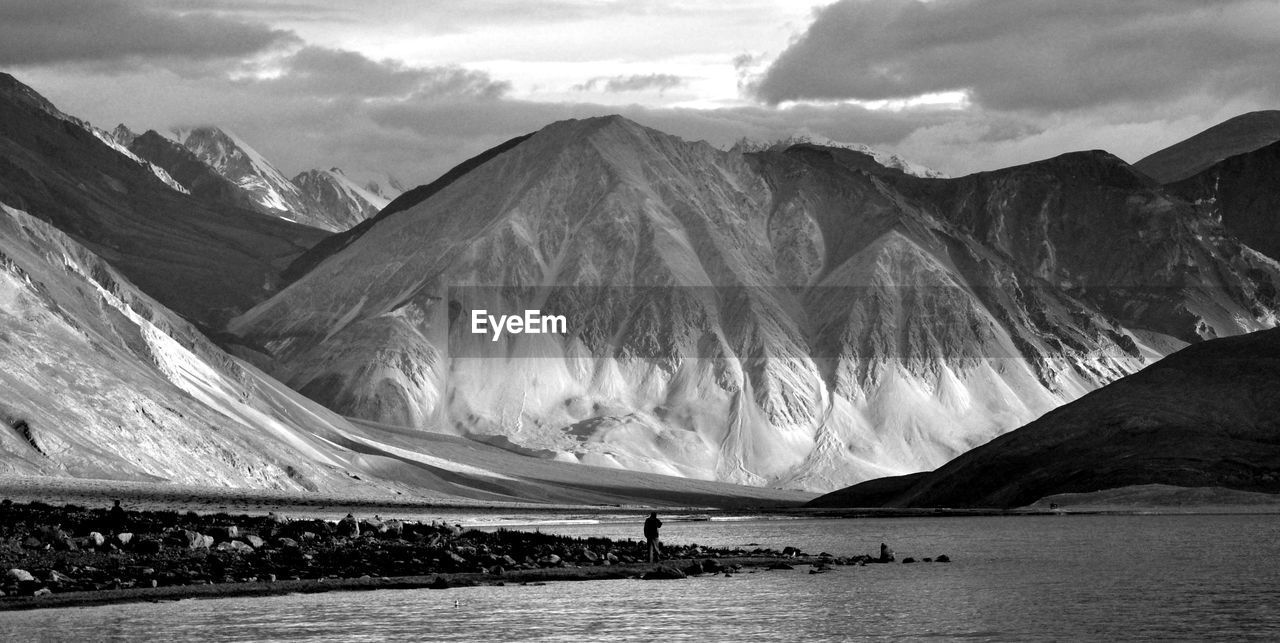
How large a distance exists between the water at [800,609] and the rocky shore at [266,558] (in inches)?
90.7

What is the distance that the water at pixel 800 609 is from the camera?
64.8 m

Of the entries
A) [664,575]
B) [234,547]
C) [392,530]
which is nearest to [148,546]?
[234,547]

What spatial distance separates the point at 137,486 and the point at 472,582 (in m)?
88.8

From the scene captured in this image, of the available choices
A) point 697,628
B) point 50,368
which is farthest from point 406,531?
point 50,368

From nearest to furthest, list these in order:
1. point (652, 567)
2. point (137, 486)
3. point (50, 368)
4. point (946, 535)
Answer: point (652, 567) → point (946, 535) → point (137, 486) → point (50, 368)

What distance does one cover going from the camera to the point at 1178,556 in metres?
108

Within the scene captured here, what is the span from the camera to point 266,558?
82438 mm

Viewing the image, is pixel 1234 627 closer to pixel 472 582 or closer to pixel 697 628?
pixel 697 628

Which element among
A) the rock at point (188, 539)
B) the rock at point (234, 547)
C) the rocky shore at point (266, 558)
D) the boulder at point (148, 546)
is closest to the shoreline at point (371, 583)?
the rocky shore at point (266, 558)

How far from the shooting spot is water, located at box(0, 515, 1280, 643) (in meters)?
64.8

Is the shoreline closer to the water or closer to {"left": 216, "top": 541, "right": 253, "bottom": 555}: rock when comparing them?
the water

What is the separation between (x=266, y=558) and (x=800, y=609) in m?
24.5

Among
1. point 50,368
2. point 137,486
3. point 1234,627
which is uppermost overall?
point 50,368

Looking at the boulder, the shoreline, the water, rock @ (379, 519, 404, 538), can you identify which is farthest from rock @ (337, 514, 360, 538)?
the water
